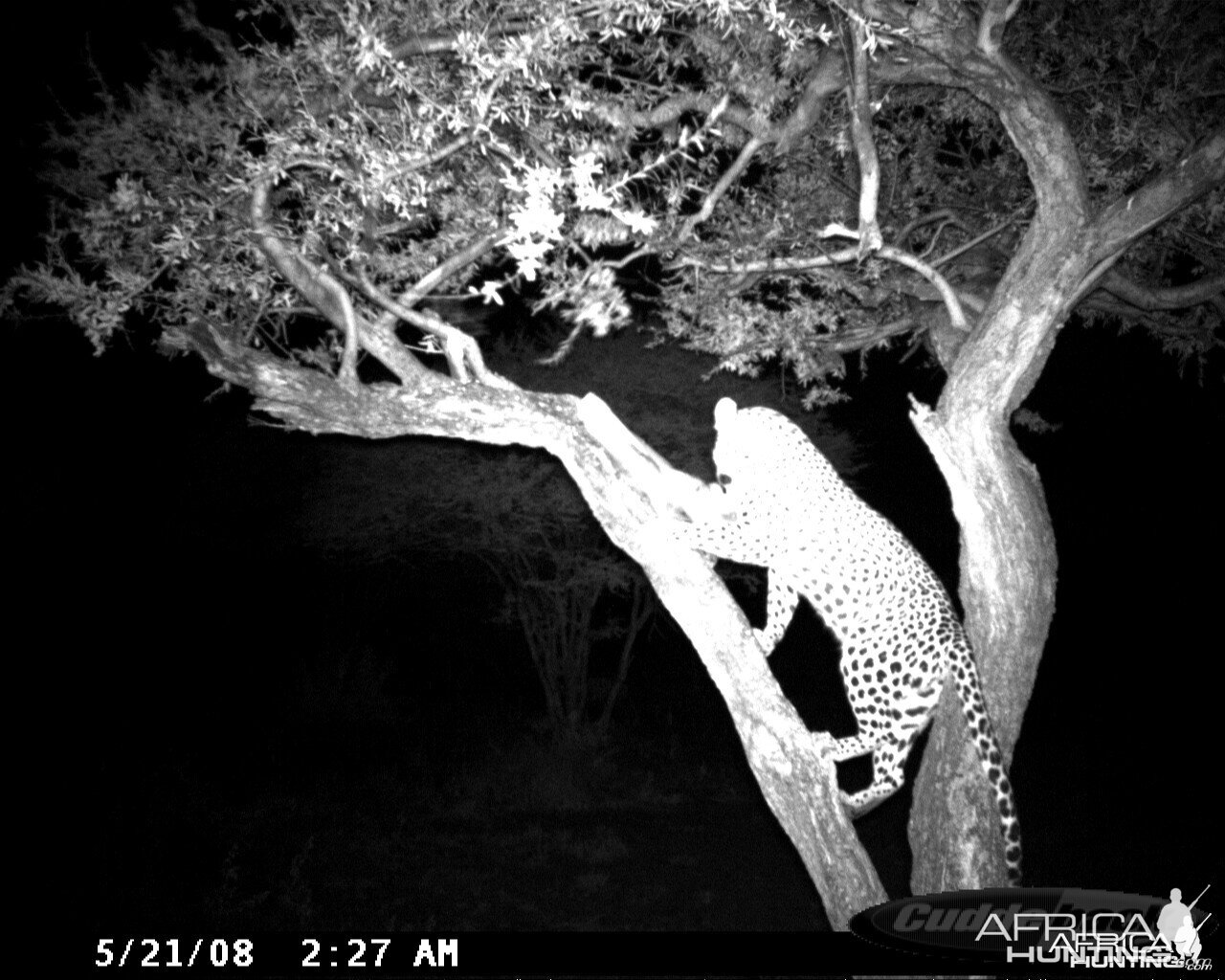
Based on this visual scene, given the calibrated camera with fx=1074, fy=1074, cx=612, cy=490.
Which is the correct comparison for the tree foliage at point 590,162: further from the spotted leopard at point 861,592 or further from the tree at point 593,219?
the spotted leopard at point 861,592

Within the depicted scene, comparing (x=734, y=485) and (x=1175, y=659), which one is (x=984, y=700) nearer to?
(x=734, y=485)

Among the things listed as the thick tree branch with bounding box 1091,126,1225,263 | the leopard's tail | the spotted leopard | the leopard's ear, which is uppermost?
the thick tree branch with bounding box 1091,126,1225,263

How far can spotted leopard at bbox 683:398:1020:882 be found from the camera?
14.5ft

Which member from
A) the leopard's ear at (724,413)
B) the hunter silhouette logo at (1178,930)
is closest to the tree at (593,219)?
the leopard's ear at (724,413)

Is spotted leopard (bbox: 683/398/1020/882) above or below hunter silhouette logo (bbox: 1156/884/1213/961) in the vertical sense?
above

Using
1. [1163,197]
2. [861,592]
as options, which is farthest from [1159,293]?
[861,592]

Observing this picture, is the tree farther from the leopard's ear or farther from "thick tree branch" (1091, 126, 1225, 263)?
the leopard's ear

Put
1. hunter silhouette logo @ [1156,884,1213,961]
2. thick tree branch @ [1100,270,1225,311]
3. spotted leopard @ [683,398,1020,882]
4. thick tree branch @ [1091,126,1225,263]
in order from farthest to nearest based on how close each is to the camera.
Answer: thick tree branch @ [1100,270,1225,311]
thick tree branch @ [1091,126,1225,263]
spotted leopard @ [683,398,1020,882]
hunter silhouette logo @ [1156,884,1213,961]

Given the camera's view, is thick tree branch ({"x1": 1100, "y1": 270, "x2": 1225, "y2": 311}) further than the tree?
Yes

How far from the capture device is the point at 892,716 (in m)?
4.52

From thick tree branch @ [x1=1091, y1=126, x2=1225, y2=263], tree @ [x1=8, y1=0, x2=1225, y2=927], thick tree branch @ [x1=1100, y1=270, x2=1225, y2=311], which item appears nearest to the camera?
tree @ [x1=8, y1=0, x2=1225, y2=927]

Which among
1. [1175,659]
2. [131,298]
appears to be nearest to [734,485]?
[131,298]

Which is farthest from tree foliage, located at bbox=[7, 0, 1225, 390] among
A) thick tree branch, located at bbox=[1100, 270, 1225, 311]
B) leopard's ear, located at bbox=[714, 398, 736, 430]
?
leopard's ear, located at bbox=[714, 398, 736, 430]

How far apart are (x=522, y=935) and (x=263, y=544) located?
11.0m
